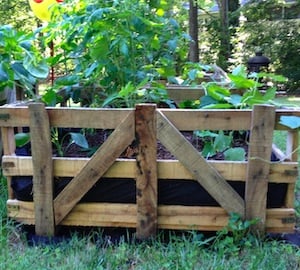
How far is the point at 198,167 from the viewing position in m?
1.81

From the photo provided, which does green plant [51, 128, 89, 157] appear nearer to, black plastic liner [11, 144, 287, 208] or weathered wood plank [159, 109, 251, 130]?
black plastic liner [11, 144, 287, 208]

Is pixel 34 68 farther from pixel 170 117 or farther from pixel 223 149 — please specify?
pixel 223 149

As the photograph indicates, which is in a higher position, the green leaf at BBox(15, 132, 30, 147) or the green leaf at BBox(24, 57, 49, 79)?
the green leaf at BBox(24, 57, 49, 79)

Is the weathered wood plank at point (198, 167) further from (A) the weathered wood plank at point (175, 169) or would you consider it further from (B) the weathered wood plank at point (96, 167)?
(B) the weathered wood plank at point (96, 167)

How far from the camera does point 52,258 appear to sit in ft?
5.60

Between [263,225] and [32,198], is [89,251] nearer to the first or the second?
[32,198]

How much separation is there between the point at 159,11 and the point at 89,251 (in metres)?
1.53

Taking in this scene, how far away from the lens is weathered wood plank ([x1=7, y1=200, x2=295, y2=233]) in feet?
6.13

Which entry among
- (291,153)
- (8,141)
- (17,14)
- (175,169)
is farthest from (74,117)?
(17,14)

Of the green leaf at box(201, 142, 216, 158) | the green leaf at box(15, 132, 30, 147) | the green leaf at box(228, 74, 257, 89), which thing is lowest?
the green leaf at box(201, 142, 216, 158)

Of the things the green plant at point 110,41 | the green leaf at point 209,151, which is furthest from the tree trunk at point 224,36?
the green leaf at point 209,151

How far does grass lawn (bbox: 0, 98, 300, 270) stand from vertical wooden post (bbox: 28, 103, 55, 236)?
118 millimetres

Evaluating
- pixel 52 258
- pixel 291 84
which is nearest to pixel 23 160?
pixel 52 258

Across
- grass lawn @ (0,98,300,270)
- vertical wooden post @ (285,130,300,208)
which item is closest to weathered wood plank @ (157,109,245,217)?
grass lawn @ (0,98,300,270)
